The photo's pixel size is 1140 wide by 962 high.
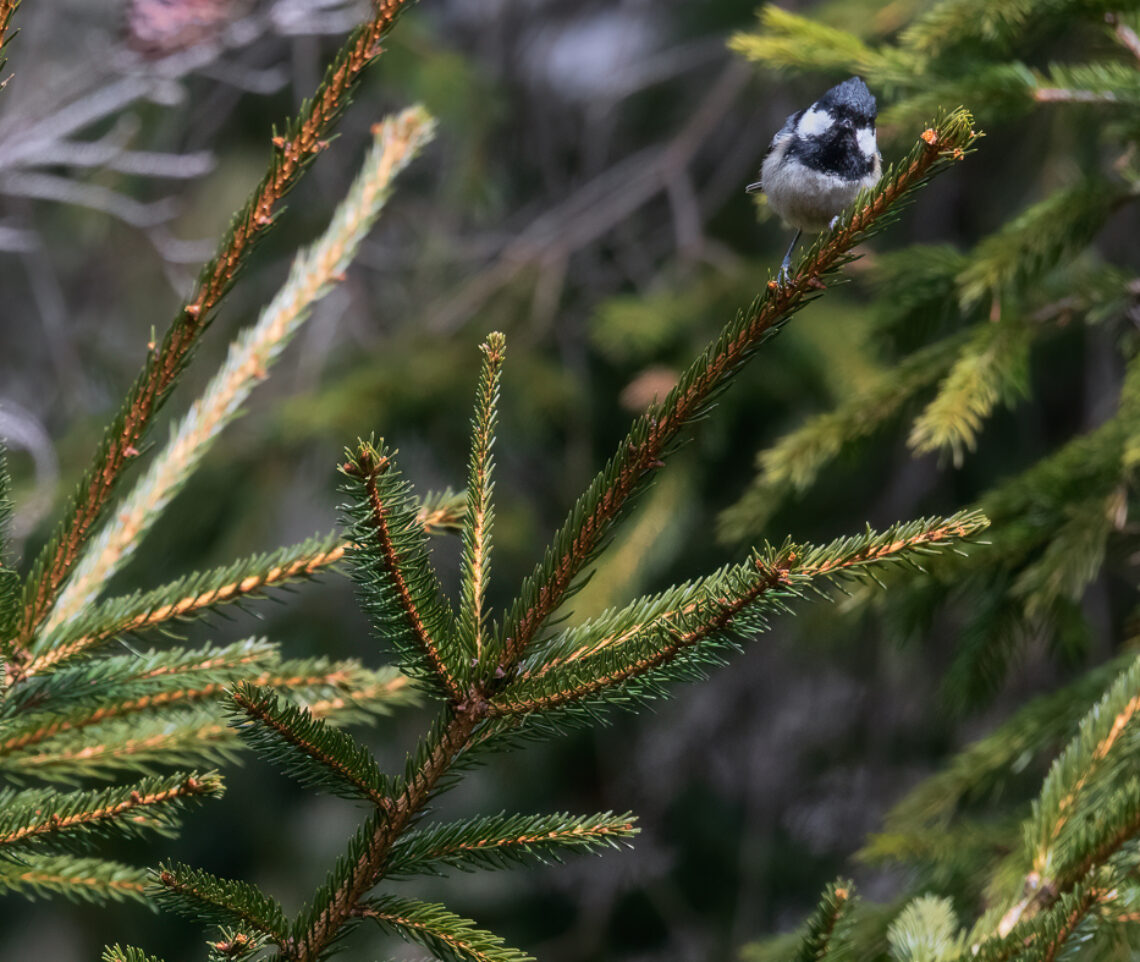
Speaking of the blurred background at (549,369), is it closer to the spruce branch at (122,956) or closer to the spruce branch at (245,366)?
the spruce branch at (245,366)

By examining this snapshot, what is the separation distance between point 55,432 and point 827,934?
394cm

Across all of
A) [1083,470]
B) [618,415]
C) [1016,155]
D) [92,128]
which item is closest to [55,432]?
[92,128]

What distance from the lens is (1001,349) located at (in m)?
1.47

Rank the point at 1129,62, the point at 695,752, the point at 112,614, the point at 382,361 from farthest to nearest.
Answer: the point at 695,752
the point at 382,361
the point at 1129,62
the point at 112,614

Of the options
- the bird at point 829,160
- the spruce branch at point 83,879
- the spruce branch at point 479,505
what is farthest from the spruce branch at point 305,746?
the bird at point 829,160

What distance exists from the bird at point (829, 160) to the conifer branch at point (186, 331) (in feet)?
2.25

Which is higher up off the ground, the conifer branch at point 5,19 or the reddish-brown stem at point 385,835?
the conifer branch at point 5,19

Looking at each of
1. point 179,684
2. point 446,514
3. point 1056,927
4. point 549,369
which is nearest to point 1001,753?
point 1056,927

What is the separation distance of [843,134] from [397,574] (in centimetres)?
102

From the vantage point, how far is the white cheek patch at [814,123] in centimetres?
150

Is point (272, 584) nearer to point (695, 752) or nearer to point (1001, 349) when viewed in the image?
point (1001, 349)

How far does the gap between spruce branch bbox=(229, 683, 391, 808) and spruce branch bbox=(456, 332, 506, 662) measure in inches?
4.2

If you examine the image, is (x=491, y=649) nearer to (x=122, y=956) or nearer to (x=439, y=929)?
(x=439, y=929)

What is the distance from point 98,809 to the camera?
0.83 metres
